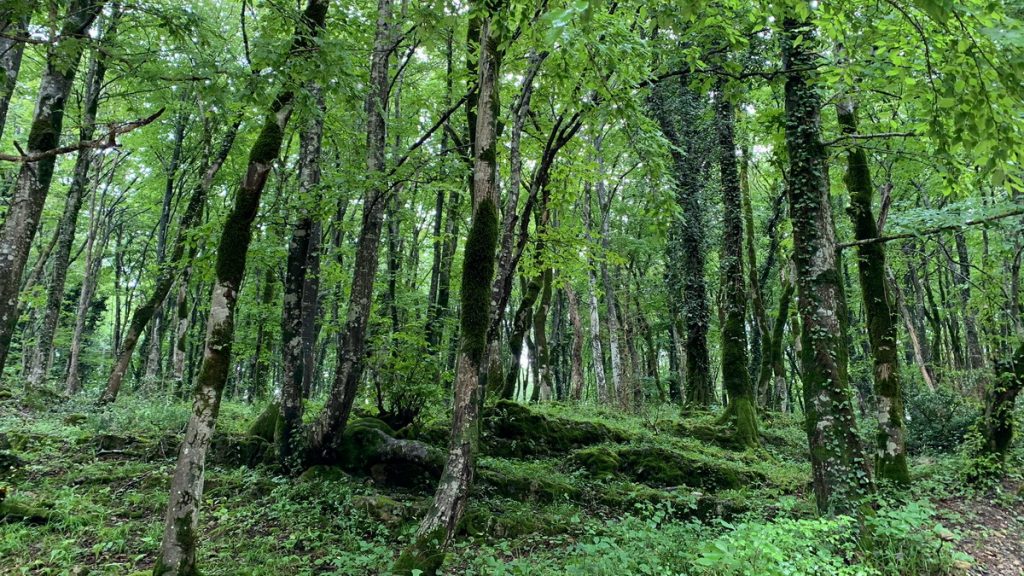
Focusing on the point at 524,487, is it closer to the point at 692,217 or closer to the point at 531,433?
the point at 531,433

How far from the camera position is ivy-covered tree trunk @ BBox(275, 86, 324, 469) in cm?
858

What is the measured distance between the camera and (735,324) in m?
13.6

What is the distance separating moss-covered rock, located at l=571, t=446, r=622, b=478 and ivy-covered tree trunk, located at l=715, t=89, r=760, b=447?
4.29 metres

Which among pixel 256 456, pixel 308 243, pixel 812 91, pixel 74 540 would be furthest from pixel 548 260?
pixel 74 540

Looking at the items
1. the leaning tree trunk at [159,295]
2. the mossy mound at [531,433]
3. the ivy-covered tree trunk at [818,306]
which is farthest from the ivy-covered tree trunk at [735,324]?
the leaning tree trunk at [159,295]

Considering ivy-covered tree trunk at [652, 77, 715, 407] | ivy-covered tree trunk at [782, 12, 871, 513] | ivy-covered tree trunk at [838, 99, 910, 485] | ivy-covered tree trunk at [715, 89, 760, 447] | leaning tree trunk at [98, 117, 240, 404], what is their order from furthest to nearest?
ivy-covered tree trunk at [652, 77, 715, 407]
ivy-covered tree trunk at [715, 89, 760, 447]
leaning tree trunk at [98, 117, 240, 404]
ivy-covered tree trunk at [838, 99, 910, 485]
ivy-covered tree trunk at [782, 12, 871, 513]

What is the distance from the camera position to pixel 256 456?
8.98 meters

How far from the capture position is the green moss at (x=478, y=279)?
5699 mm

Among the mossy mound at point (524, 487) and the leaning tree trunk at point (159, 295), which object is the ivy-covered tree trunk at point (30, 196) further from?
the mossy mound at point (524, 487)

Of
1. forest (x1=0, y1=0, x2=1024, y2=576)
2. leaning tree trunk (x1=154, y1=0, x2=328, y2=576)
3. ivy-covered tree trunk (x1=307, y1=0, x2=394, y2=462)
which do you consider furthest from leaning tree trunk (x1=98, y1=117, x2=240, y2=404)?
leaning tree trunk (x1=154, y1=0, x2=328, y2=576)

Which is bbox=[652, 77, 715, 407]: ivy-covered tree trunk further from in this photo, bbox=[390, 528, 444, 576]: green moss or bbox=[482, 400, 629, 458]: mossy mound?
bbox=[390, 528, 444, 576]: green moss

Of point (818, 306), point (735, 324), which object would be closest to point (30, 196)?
point (818, 306)

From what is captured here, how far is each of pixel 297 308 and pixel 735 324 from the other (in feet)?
35.8

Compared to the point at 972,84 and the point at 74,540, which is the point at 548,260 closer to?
the point at 972,84
